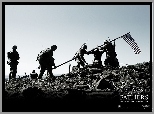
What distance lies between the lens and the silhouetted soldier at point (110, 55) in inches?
711

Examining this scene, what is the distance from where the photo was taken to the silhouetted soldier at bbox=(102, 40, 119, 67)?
1806cm

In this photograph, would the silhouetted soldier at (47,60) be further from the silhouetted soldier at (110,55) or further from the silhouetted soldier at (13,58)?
the silhouetted soldier at (110,55)

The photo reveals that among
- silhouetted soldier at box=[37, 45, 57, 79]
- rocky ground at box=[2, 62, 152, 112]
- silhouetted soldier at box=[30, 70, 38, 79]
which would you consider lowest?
rocky ground at box=[2, 62, 152, 112]

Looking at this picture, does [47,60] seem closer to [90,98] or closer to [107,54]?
[107,54]

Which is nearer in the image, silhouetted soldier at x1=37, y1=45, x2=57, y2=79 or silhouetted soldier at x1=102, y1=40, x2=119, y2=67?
silhouetted soldier at x1=37, y1=45, x2=57, y2=79

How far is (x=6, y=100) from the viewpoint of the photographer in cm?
1080

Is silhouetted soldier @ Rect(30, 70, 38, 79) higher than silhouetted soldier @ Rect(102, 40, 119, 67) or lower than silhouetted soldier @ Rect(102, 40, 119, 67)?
lower

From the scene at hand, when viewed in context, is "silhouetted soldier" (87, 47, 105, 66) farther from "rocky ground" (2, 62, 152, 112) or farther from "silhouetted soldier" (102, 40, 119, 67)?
"rocky ground" (2, 62, 152, 112)

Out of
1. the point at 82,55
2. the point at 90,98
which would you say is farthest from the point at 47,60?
the point at 90,98

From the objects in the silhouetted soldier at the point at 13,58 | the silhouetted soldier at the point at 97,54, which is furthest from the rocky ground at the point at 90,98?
the silhouetted soldier at the point at 13,58

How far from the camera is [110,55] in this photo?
715 inches

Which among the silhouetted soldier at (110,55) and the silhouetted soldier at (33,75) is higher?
the silhouetted soldier at (110,55)

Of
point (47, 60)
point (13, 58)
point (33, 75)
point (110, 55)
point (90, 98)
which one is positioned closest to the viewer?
point (90, 98)

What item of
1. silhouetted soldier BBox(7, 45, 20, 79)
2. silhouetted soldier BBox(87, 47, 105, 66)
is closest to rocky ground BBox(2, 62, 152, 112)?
silhouetted soldier BBox(87, 47, 105, 66)
